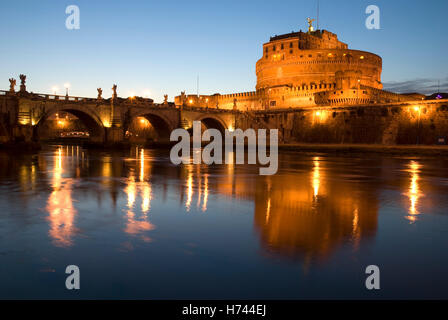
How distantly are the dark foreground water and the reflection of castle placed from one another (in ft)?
211

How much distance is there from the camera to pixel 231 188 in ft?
44.1

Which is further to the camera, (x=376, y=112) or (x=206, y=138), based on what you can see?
(x=206, y=138)

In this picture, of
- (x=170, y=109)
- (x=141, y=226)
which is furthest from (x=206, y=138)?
(x=141, y=226)

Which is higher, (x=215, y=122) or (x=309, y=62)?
(x=309, y=62)

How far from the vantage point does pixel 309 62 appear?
280 feet

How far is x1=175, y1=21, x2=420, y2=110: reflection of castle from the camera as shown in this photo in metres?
76.2

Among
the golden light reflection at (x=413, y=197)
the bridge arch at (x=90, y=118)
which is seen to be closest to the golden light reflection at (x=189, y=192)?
the golden light reflection at (x=413, y=197)

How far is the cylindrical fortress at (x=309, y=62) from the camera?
8444cm

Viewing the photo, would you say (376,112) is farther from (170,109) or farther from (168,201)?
(168,201)

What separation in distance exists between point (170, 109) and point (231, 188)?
144 feet

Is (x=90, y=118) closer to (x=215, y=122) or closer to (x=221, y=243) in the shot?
(x=215, y=122)

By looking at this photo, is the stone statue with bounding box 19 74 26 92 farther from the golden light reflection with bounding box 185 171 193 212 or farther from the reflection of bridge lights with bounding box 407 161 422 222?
the reflection of bridge lights with bounding box 407 161 422 222

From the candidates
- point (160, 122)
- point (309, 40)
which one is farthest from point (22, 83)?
point (309, 40)

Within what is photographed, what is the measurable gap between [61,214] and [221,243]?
163 inches
